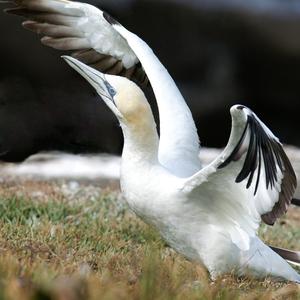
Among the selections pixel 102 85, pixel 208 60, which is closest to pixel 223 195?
pixel 102 85

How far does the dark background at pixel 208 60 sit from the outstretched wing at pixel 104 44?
6576 mm

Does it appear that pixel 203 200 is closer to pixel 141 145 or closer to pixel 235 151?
pixel 141 145

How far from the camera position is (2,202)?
7.44 metres

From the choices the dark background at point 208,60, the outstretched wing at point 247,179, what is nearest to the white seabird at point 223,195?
the outstretched wing at point 247,179

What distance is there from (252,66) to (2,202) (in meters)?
11.3

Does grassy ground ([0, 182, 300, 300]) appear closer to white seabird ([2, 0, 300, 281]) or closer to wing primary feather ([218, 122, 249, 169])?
white seabird ([2, 0, 300, 281])

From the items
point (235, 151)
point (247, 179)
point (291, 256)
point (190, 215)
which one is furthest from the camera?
point (291, 256)

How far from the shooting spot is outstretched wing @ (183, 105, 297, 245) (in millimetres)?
5090

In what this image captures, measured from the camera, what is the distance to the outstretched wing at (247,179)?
5090mm

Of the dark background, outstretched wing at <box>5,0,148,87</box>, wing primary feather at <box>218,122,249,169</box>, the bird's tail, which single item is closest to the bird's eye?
wing primary feather at <box>218,122,249,169</box>

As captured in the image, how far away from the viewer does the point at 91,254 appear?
19.4ft

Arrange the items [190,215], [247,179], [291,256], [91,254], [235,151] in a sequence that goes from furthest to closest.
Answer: [291,256] < [91,254] < [190,215] < [247,179] < [235,151]


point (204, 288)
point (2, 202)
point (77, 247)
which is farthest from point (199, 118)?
point (204, 288)

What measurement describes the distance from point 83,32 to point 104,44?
0.19m
